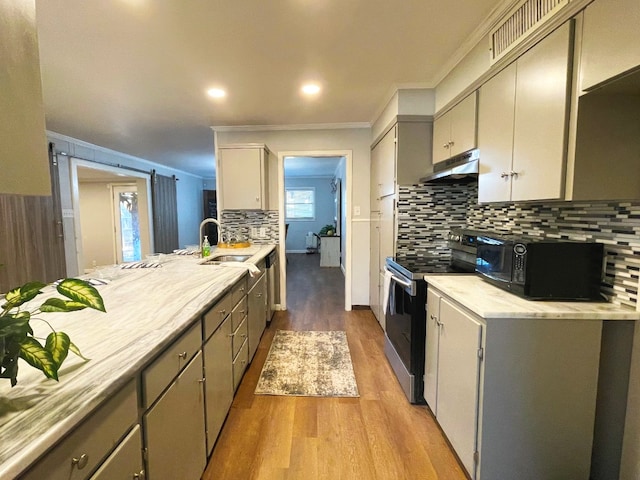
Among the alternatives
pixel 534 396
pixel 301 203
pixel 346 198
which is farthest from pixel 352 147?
pixel 301 203

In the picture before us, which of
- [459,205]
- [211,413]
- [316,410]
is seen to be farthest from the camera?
[459,205]

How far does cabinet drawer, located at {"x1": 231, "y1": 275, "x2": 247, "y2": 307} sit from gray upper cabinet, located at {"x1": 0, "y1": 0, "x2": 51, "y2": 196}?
144 cm

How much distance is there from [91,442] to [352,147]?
11.7 ft

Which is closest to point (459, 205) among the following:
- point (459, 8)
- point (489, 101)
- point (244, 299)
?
point (489, 101)

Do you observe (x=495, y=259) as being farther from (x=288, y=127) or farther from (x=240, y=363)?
(x=288, y=127)

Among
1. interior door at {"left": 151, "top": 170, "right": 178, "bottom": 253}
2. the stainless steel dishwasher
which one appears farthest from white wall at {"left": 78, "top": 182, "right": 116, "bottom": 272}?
the stainless steel dishwasher

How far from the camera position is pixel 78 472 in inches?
27.5

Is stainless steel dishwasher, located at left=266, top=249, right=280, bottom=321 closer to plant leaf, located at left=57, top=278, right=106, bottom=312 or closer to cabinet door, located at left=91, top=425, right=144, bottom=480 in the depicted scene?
cabinet door, located at left=91, top=425, right=144, bottom=480

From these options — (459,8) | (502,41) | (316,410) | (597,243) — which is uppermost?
(459,8)

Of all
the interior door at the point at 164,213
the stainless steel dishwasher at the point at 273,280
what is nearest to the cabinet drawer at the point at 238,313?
the stainless steel dishwasher at the point at 273,280

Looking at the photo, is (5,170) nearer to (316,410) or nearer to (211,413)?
(211,413)

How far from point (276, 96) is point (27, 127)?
8.02 feet

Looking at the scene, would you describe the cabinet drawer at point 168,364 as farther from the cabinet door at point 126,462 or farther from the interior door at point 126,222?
the interior door at point 126,222

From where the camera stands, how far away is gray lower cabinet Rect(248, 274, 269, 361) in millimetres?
2533
